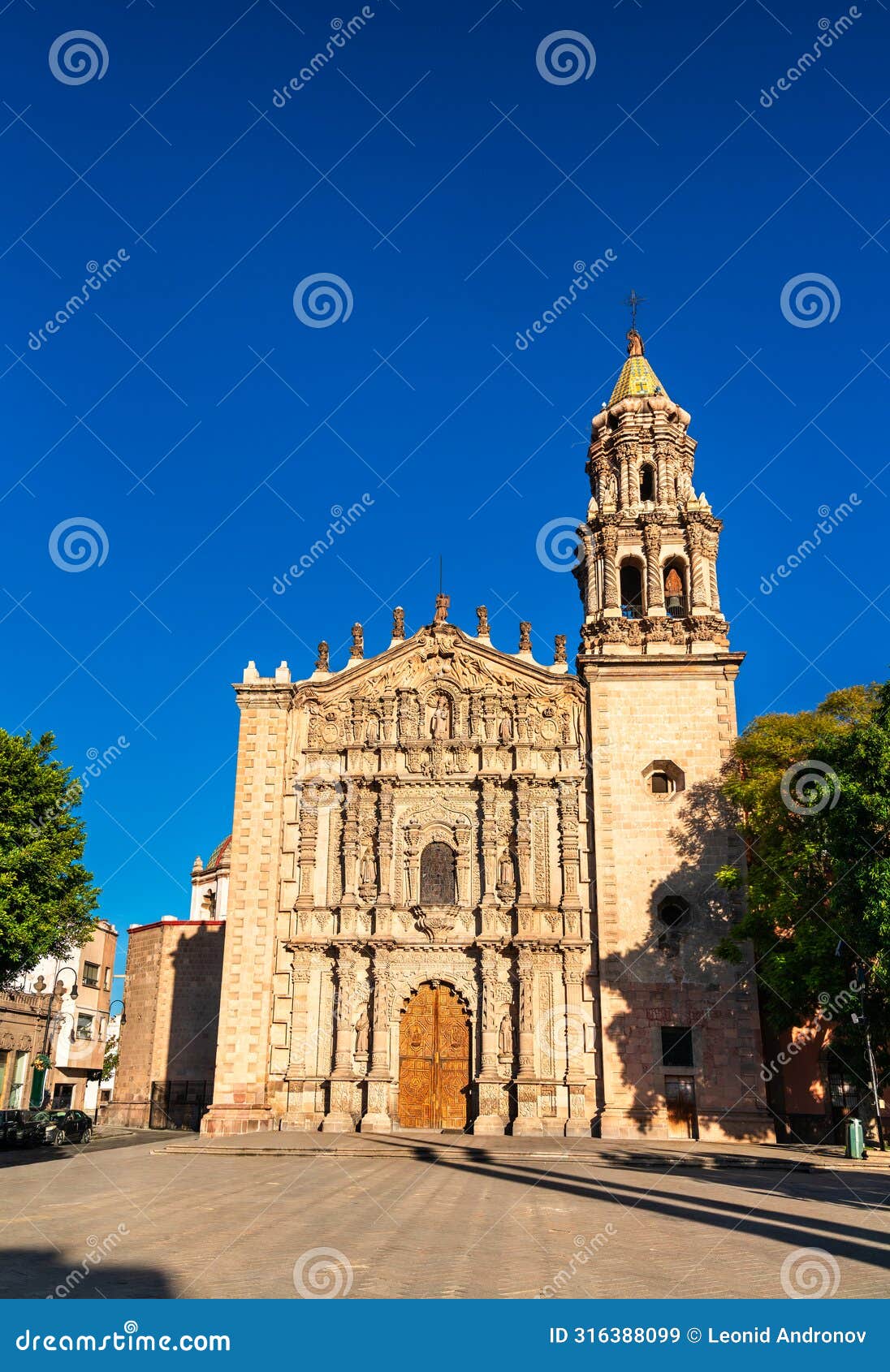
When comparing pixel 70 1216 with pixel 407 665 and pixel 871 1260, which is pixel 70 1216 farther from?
pixel 407 665

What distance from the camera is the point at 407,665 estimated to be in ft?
121

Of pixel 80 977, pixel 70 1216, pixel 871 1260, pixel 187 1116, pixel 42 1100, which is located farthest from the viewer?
pixel 80 977

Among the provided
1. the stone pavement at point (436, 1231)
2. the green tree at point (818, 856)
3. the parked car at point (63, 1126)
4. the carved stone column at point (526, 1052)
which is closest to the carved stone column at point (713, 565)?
the green tree at point (818, 856)

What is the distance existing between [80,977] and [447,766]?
2970 centimetres

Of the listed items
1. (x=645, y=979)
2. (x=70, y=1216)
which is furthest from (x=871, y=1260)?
(x=645, y=979)

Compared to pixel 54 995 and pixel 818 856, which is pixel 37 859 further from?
pixel 54 995

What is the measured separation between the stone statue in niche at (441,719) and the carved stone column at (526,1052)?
756 centimetres

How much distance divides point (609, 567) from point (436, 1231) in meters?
27.4

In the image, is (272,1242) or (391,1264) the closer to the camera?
(391,1264)

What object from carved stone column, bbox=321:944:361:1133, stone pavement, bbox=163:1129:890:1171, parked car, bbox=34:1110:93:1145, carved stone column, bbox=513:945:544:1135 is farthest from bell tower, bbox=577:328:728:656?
parked car, bbox=34:1110:93:1145

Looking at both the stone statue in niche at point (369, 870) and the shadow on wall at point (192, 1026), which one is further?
the shadow on wall at point (192, 1026)

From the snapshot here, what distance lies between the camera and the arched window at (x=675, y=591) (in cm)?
3819

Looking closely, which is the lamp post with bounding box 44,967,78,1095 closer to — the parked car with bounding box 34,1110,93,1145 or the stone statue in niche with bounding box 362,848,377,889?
the parked car with bounding box 34,1110,93,1145

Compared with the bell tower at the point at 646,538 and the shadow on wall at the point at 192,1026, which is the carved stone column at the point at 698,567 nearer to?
the bell tower at the point at 646,538
